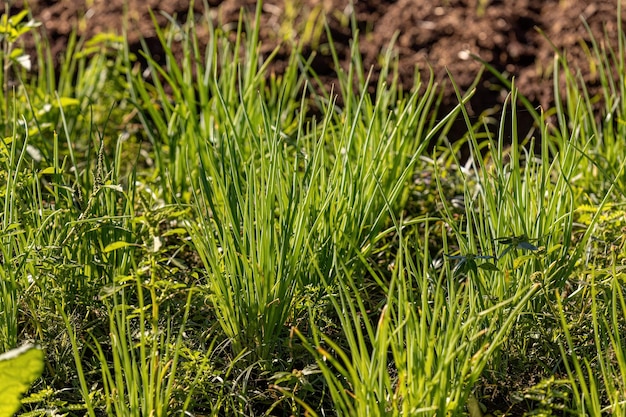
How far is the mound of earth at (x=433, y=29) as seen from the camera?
334 centimetres

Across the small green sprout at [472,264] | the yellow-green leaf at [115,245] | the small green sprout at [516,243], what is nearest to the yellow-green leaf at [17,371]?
the yellow-green leaf at [115,245]

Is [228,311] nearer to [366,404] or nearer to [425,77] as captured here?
[366,404]

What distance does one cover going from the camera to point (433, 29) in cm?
356

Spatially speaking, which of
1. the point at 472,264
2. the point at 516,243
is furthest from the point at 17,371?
the point at 516,243

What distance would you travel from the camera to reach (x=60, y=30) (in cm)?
373

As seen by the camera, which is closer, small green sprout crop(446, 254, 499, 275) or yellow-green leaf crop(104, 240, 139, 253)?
small green sprout crop(446, 254, 499, 275)

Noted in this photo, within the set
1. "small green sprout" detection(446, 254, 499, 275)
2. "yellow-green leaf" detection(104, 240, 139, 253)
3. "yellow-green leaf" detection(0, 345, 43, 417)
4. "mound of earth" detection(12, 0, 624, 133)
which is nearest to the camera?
"yellow-green leaf" detection(0, 345, 43, 417)

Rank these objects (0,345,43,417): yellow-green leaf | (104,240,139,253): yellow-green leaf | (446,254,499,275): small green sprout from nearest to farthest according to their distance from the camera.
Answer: (0,345,43,417): yellow-green leaf → (446,254,499,275): small green sprout → (104,240,139,253): yellow-green leaf

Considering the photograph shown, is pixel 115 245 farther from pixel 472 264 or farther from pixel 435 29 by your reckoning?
pixel 435 29

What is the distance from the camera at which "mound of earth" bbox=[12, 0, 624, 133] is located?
3344mm

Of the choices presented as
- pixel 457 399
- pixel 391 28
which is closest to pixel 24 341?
pixel 457 399

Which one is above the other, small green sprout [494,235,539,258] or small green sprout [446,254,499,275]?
small green sprout [494,235,539,258]

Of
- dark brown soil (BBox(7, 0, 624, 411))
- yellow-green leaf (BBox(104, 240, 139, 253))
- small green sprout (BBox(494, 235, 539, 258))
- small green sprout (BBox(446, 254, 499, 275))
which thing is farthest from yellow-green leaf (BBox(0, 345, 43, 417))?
dark brown soil (BBox(7, 0, 624, 411))

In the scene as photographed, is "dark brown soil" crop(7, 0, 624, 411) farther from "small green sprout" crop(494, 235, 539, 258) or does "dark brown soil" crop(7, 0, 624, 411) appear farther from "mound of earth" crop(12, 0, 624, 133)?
"small green sprout" crop(494, 235, 539, 258)
